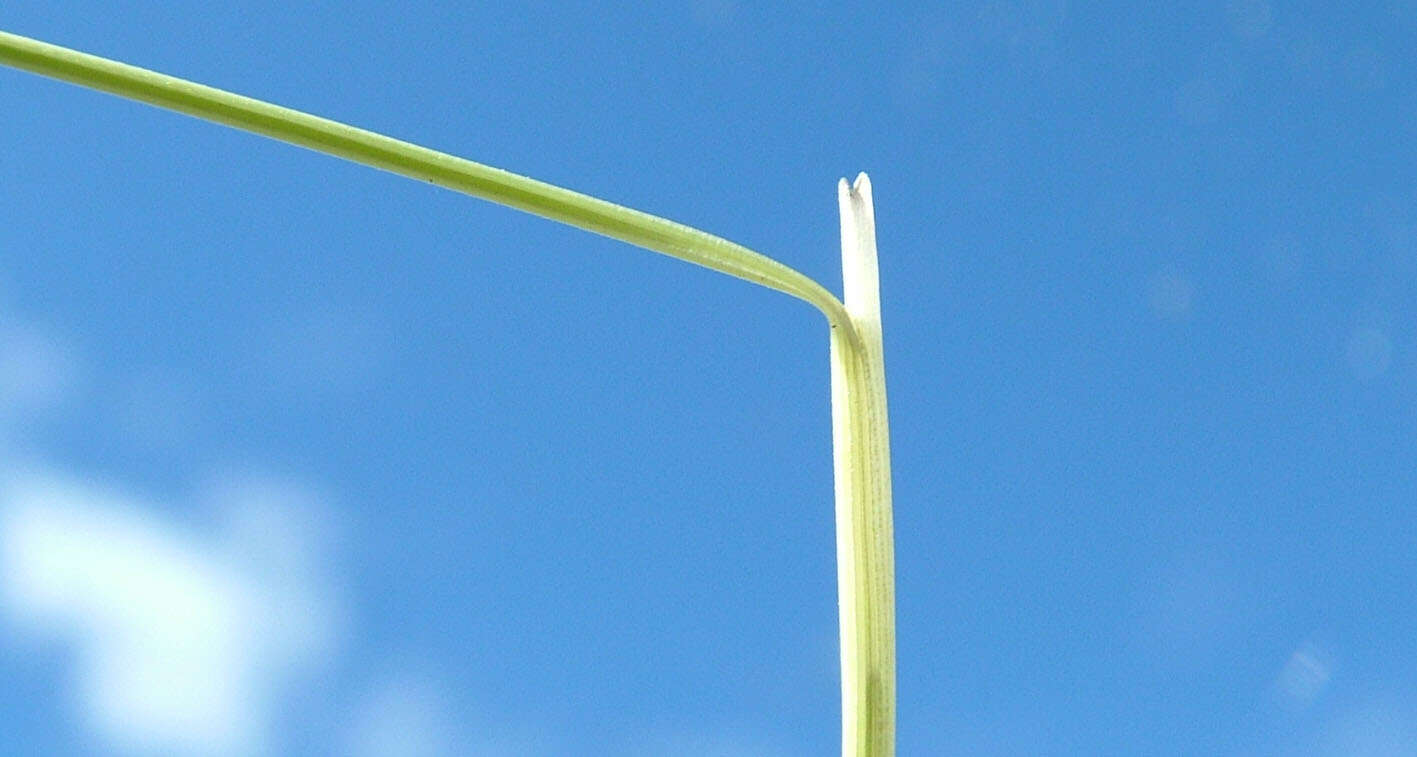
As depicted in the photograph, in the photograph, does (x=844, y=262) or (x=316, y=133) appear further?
(x=844, y=262)

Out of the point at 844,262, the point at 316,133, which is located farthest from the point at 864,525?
the point at 316,133

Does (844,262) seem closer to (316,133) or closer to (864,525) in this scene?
(864,525)

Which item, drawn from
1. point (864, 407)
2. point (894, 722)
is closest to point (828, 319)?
point (864, 407)

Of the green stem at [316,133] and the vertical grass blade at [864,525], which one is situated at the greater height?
the green stem at [316,133]

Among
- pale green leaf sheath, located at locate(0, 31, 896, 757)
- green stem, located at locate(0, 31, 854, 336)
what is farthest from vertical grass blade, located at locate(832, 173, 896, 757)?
green stem, located at locate(0, 31, 854, 336)

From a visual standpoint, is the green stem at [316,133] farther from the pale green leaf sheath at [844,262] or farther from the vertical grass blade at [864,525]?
the vertical grass blade at [864,525]

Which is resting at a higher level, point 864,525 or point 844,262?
point 844,262

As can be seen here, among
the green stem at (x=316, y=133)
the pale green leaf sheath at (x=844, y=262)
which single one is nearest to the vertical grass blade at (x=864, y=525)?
the pale green leaf sheath at (x=844, y=262)
